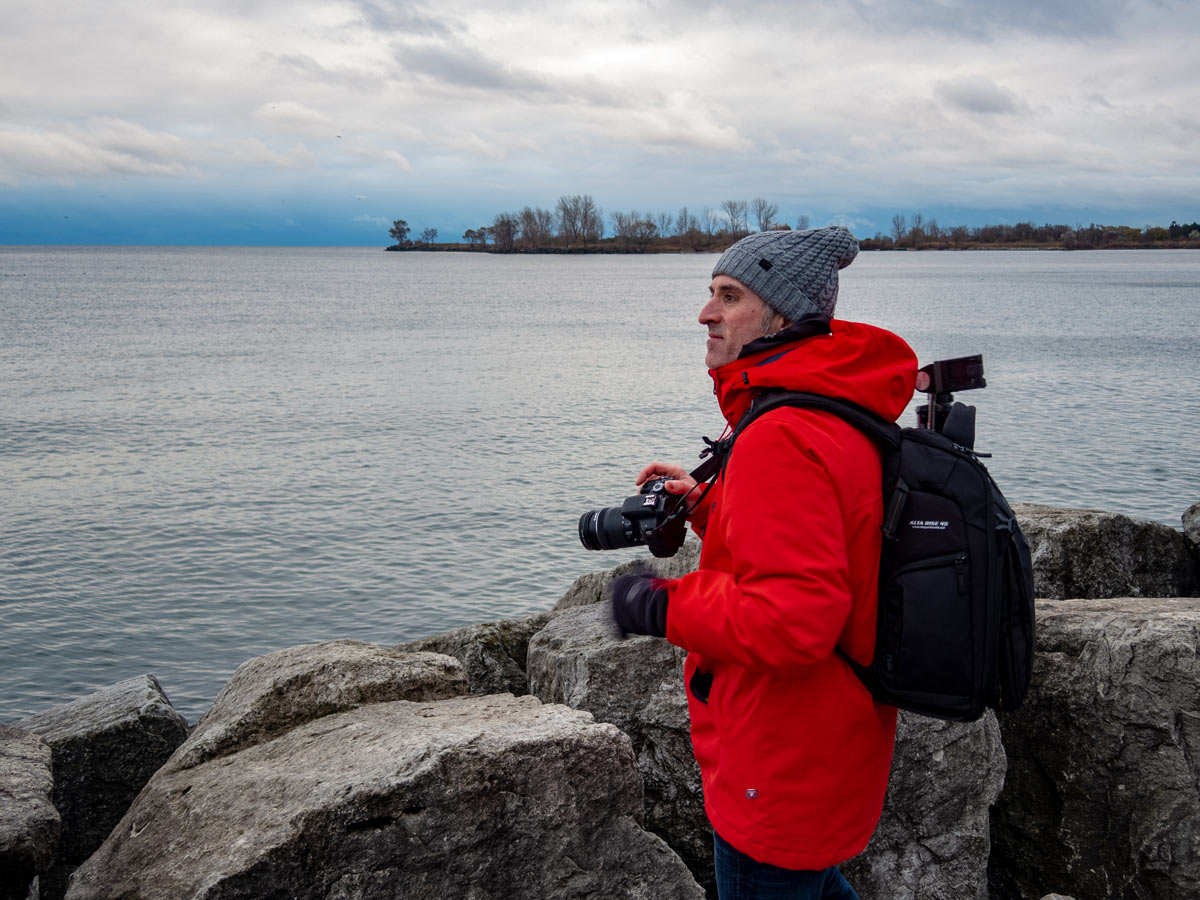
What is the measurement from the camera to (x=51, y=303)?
208 feet

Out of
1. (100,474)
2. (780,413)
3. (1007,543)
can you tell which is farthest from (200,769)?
(100,474)

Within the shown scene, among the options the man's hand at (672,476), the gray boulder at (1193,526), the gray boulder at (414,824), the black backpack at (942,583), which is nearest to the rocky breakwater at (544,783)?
the gray boulder at (414,824)

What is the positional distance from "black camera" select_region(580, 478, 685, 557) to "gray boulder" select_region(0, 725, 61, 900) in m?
2.53

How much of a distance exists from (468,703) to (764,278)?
257cm

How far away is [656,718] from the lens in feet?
15.8

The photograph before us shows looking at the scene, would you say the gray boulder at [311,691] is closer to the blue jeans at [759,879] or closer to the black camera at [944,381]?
the blue jeans at [759,879]

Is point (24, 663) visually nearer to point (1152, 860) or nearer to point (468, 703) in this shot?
point (468, 703)

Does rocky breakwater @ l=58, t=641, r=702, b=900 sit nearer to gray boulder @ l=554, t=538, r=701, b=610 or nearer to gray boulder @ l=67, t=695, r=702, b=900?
gray boulder @ l=67, t=695, r=702, b=900

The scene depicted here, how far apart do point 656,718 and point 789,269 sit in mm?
2750

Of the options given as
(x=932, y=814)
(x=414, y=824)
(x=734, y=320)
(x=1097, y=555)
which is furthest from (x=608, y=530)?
(x=1097, y=555)

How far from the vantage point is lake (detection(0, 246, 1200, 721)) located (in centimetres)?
1222

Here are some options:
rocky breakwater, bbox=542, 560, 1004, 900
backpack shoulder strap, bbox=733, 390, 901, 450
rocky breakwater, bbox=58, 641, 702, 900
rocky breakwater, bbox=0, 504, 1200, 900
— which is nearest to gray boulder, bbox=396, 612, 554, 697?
rocky breakwater, bbox=0, 504, 1200, 900

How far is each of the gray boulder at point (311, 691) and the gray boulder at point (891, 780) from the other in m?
0.70

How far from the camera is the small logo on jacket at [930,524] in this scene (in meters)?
2.36
